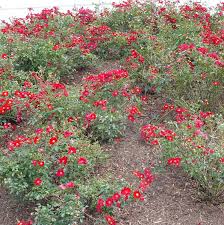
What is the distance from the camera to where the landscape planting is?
353cm

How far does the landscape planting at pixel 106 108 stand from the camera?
353 cm

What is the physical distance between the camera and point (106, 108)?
14.6ft

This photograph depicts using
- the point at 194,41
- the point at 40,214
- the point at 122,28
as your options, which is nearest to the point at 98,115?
the point at 40,214

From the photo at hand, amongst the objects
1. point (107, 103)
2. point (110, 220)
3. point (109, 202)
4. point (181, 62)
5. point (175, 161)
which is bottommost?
point (110, 220)

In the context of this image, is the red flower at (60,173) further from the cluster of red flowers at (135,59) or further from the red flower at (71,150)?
the cluster of red flowers at (135,59)

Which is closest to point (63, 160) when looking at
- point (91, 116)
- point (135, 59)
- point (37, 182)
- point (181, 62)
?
point (37, 182)

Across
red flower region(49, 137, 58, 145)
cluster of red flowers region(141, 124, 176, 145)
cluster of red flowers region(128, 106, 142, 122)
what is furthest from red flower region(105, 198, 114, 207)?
cluster of red flowers region(128, 106, 142, 122)

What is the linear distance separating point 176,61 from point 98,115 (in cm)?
124

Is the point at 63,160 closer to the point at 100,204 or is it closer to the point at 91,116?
the point at 100,204

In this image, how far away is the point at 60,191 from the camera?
3420mm

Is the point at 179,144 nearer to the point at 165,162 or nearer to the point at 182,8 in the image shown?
the point at 165,162

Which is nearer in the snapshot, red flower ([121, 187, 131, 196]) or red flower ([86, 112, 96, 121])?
red flower ([121, 187, 131, 196])

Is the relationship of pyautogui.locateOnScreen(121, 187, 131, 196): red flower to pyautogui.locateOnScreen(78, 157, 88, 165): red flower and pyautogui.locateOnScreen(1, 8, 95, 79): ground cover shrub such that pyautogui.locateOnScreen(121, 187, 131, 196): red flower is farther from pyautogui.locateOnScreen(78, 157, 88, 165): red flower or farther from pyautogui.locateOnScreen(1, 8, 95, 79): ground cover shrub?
pyautogui.locateOnScreen(1, 8, 95, 79): ground cover shrub

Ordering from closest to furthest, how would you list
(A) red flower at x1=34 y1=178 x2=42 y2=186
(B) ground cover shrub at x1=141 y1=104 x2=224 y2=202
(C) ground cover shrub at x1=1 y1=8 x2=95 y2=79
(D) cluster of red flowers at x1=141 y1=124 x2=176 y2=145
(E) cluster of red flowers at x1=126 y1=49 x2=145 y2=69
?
1. (A) red flower at x1=34 y1=178 x2=42 y2=186
2. (B) ground cover shrub at x1=141 y1=104 x2=224 y2=202
3. (D) cluster of red flowers at x1=141 y1=124 x2=176 y2=145
4. (E) cluster of red flowers at x1=126 y1=49 x2=145 y2=69
5. (C) ground cover shrub at x1=1 y1=8 x2=95 y2=79
